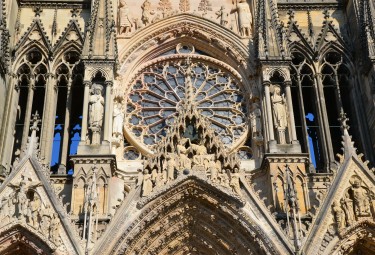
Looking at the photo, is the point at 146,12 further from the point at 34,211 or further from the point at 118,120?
the point at 34,211

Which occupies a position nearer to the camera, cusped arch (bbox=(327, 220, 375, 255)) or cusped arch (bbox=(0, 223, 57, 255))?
cusped arch (bbox=(0, 223, 57, 255))

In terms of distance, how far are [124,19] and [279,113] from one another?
505cm

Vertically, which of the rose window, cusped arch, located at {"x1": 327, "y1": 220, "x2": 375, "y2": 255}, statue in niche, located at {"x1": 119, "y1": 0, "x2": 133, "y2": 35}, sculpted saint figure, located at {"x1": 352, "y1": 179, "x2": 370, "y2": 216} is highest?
statue in niche, located at {"x1": 119, "y1": 0, "x2": 133, "y2": 35}

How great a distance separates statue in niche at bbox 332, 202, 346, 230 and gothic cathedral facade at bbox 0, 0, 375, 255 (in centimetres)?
3

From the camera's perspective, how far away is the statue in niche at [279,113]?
15.2 metres

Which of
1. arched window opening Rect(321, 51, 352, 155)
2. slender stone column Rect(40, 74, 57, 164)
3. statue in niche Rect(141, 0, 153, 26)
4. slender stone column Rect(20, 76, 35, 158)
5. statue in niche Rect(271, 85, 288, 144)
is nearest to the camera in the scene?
statue in niche Rect(271, 85, 288, 144)

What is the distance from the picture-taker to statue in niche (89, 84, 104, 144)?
49.5 feet

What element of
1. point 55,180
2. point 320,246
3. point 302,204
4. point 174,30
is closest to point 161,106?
point 174,30

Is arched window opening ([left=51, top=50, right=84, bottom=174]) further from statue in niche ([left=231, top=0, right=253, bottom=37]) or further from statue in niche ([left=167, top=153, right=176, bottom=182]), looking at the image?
statue in niche ([left=231, top=0, right=253, bottom=37])

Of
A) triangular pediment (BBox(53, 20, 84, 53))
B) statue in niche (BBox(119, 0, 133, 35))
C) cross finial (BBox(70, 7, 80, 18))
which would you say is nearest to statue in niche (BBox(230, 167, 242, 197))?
statue in niche (BBox(119, 0, 133, 35))

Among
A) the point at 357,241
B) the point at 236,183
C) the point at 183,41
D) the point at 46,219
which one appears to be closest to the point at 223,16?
the point at 183,41

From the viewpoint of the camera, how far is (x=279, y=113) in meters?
15.5

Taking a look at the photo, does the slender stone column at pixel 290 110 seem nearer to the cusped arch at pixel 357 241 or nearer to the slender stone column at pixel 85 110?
the cusped arch at pixel 357 241

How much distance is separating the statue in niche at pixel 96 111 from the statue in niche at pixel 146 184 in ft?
5.60
